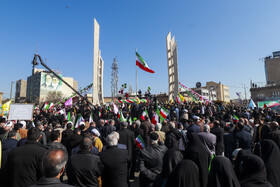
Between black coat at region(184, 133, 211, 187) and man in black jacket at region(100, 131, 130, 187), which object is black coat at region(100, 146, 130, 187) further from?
black coat at region(184, 133, 211, 187)

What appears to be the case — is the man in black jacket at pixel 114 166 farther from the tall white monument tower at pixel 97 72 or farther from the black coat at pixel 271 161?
the tall white monument tower at pixel 97 72

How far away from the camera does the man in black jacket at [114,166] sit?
10.6ft

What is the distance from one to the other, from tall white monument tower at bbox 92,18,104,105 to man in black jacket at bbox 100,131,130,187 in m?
22.1

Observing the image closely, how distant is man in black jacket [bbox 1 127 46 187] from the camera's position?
9.92 ft

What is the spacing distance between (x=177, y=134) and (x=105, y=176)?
2459mm

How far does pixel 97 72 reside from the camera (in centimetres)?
2548

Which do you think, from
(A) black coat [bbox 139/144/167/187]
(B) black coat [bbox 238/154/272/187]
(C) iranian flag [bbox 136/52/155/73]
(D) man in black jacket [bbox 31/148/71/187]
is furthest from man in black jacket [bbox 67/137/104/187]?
(C) iranian flag [bbox 136/52/155/73]

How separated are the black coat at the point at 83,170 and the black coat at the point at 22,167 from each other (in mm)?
617

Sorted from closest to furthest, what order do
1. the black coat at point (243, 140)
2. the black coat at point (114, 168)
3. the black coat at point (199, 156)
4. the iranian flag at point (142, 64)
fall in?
the black coat at point (199, 156) < the black coat at point (114, 168) < the black coat at point (243, 140) < the iranian flag at point (142, 64)

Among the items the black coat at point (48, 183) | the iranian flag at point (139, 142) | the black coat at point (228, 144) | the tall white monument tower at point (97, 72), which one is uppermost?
the tall white monument tower at point (97, 72)

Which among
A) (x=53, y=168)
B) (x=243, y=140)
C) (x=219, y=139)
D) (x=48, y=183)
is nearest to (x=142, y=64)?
(x=219, y=139)

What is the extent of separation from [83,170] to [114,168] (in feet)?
1.85

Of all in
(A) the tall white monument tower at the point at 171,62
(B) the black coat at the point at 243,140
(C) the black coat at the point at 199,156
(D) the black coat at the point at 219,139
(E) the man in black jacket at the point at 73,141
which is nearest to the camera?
(C) the black coat at the point at 199,156

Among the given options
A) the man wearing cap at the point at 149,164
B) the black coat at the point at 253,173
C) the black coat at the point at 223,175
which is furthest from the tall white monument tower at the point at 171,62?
the black coat at the point at 223,175
